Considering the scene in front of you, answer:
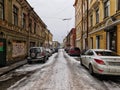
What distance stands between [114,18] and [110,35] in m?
2.05

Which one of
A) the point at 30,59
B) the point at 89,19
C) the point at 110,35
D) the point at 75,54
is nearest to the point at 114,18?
the point at 110,35

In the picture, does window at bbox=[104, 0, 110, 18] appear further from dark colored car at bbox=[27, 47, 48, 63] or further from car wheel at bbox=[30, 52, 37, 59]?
car wheel at bbox=[30, 52, 37, 59]

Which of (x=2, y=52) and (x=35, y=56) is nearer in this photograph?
(x=2, y=52)

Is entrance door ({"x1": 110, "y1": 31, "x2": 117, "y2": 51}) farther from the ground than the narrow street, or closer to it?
farther from the ground

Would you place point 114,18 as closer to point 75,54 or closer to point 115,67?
point 115,67

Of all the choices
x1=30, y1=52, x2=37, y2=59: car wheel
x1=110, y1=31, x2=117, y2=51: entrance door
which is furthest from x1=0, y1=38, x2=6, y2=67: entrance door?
x1=110, y1=31, x2=117, y2=51: entrance door

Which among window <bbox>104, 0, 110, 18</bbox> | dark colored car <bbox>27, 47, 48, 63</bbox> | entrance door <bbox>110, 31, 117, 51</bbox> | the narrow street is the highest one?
window <bbox>104, 0, 110, 18</bbox>

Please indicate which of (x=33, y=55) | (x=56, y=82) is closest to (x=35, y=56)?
(x=33, y=55)

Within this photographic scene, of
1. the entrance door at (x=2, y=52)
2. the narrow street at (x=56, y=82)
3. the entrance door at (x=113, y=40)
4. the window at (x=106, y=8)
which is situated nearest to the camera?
the narrow street at (x=56, y=82)

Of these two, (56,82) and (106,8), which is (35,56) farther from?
(56,82)

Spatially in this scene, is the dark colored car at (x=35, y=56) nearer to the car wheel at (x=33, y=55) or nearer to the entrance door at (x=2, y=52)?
the car wheel at (x=33, y=55)

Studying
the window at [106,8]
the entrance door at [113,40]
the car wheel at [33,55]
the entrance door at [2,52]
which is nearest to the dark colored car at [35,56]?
the car wheel at [33,55]

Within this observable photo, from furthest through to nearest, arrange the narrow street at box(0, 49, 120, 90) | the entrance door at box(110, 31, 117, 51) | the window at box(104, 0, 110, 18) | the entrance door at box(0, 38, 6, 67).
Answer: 1. the window at box(104, 0, 110, 18)
2. the entrance door at box(110, 31, 117, 51)
3. the entrance door at box(0, 38, 6, 67)
4. the narrow street at box(0, 49, 120, 90)

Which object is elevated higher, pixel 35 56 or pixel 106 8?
pixel 106 8
